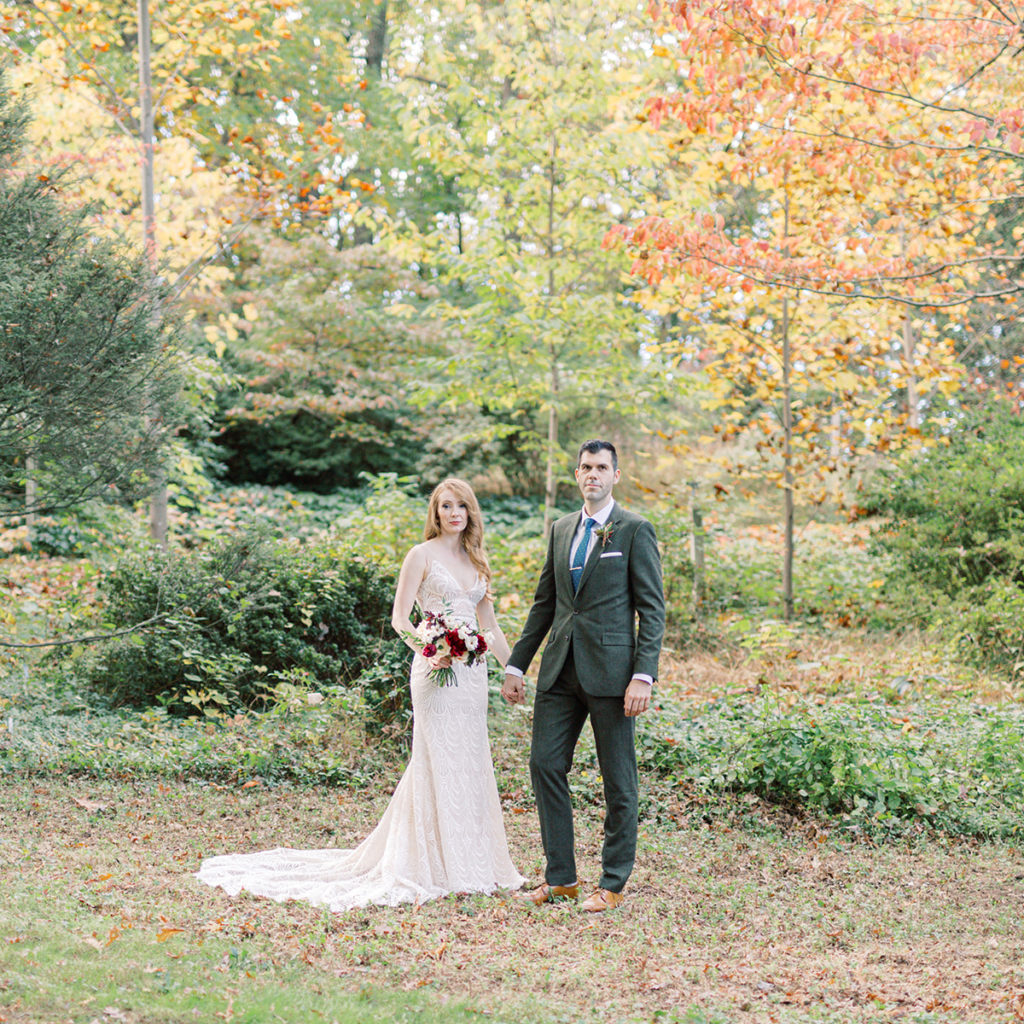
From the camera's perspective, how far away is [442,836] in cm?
484

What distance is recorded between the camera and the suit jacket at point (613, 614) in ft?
14.7

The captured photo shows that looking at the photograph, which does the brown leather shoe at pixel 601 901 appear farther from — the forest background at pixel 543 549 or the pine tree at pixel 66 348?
the pine tree at pixel 66 348

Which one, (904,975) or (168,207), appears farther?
(168,207)

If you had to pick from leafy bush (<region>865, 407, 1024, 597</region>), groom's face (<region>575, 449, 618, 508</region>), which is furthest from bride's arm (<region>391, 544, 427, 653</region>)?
leafy bush (<region>865, 407, 1024, 597</region>)

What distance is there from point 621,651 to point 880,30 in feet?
16.5

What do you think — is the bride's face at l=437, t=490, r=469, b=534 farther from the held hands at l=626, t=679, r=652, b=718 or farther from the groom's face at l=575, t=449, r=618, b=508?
the held hands at l=626, t=679, r=652, b=718

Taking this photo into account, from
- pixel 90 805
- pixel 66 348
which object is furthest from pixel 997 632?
pixel 66 348

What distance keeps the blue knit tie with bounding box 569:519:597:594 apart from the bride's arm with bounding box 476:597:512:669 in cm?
67

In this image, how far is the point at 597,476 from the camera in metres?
4.64

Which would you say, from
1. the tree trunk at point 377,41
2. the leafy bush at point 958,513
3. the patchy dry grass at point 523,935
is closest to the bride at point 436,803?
the patchy dry grass at point 523,935

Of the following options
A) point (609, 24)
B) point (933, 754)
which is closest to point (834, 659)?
point (933, 754)

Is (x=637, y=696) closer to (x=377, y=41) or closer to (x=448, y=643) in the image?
(x=448, y=643)

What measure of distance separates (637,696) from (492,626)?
3.61ft

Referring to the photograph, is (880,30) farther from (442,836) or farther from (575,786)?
(442,836)
